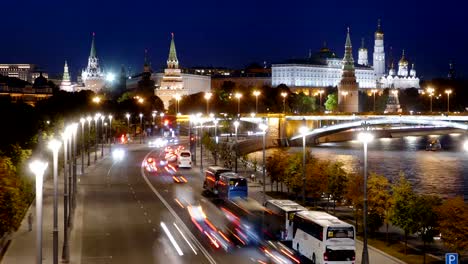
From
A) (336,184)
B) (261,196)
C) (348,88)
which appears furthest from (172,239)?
(348,88)

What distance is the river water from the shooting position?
164 feet

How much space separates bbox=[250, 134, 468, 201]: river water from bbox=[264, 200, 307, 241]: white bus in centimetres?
1871

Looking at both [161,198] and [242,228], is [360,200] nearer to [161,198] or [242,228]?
[242,228]

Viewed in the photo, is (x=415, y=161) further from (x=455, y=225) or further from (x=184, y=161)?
(x=455, y=225)

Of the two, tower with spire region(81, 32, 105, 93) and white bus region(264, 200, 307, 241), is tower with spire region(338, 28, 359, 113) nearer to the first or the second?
tower with spire region(81, 32, 105, 93)

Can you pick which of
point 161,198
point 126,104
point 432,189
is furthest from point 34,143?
point 126,104

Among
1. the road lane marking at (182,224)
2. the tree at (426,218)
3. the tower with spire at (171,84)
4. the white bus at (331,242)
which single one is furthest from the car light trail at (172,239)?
the tower with spire at (171,84)

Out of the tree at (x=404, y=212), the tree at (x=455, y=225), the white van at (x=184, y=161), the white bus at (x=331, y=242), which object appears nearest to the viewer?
the white bus at (x=331, y=242)

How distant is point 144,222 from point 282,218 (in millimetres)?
5585

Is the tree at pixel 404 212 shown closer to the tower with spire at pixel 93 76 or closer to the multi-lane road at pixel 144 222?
the multi-lane road at pixel 144 222

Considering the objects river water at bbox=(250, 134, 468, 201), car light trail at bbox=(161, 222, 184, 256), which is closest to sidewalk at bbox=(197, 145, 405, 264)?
river water at bbox=(250, 134, 468, 201)

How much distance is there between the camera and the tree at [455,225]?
872 inches

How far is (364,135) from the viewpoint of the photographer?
21.8 metres

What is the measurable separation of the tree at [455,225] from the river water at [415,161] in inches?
785
